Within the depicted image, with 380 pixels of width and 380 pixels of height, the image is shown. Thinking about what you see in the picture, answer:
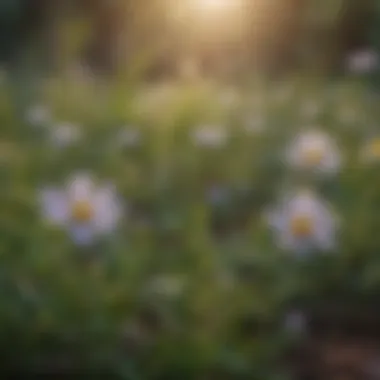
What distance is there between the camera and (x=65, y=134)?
88 centimetres

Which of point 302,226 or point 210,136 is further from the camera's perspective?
point 210,136

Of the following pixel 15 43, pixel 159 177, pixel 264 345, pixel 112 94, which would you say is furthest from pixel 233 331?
pixel 15 43

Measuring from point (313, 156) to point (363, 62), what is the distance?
7.5 inches

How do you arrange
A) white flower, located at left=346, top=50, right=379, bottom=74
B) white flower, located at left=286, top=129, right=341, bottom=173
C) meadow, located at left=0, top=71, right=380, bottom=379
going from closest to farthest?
meadow, located at left=0, top=71, right=380, bottom=379
white flower, located at left=286, top=129, right=341, bottom=173
white flower, located at left=346, top=50, right=379, bottom=74

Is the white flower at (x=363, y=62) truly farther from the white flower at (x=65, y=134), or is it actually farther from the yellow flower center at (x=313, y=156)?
the white flower at (x=65, y=134)

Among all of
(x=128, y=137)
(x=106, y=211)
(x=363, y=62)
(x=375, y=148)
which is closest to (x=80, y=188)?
(x=106, y=211)

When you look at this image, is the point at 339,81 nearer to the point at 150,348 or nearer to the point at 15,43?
the point at 15,43

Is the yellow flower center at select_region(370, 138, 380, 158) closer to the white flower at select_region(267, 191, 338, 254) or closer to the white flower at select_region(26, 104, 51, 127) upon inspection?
the white flower at select_region(267, 191, 338, 254)

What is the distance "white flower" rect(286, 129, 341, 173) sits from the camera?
2.63ft

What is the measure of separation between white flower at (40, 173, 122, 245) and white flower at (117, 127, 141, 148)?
12 centimetres

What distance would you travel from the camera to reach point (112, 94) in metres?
0.93

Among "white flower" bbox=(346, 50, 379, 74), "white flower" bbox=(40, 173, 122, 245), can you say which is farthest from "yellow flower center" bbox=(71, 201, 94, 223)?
"white flower" bbox=(346, 50, 379, 74)

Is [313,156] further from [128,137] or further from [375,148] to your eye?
[128,137]

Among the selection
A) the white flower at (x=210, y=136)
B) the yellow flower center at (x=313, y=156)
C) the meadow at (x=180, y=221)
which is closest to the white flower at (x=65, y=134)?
the meadow at (x=180, y=221)
